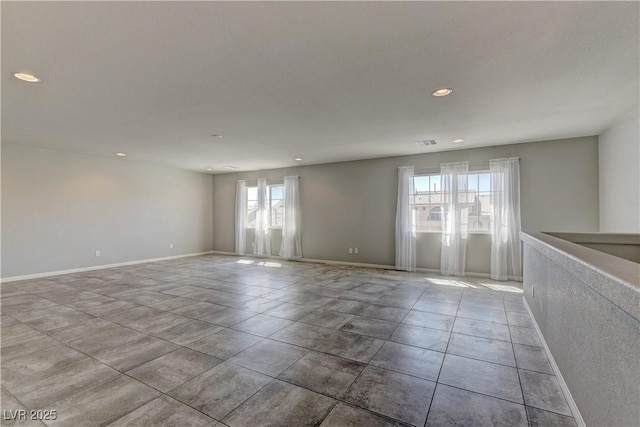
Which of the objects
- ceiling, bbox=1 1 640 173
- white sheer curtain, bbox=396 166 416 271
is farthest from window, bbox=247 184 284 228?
ceiling, bbox=1 1 640 173

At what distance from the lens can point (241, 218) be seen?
914 cm

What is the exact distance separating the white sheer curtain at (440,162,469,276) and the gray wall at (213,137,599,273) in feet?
0.65

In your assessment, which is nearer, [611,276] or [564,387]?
[611,276]

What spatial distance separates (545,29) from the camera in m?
2.12

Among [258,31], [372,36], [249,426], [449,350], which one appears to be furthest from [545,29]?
[249,426]

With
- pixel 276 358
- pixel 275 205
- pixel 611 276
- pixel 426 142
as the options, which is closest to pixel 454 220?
pixel 426 142

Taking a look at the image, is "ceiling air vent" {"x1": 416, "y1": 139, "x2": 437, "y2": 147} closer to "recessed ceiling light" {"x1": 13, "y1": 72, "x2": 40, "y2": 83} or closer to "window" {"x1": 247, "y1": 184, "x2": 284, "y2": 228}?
"window" {"x1": 247, "y1": 184, "x2": 284, "y2": 228}

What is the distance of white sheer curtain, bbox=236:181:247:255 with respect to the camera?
9.13 meters

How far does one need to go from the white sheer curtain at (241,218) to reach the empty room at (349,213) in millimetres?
2215

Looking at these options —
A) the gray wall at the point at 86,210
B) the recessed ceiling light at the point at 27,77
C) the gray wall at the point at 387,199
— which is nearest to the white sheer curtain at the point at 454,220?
the gray wall at the point at 387,199

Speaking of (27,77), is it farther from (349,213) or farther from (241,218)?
(241,218)

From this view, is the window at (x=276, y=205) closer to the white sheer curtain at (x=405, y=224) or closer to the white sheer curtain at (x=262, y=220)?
the white sheer curtain at (x=262, y=220)

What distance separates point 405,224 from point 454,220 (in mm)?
1001

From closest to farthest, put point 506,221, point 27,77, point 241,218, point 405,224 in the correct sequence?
point 27,77 < point 506,221 < point 405,224 < point 241,218
